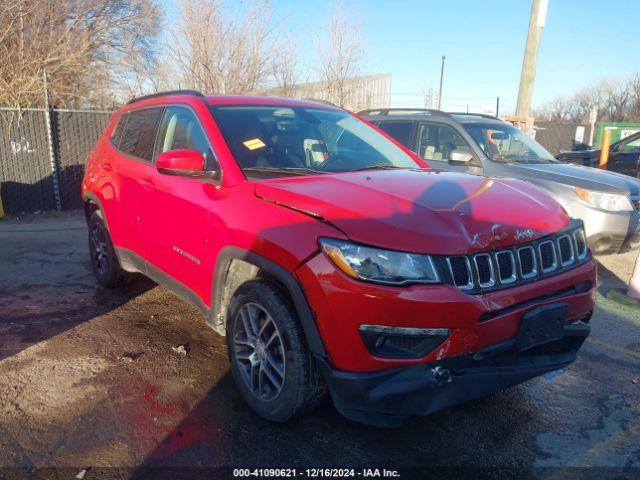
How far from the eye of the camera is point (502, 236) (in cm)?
259

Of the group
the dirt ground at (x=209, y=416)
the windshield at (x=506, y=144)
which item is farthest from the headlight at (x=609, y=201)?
the dirt ground at (x=209, y=416)

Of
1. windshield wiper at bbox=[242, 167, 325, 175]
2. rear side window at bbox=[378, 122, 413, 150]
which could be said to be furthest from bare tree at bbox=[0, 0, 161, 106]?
windshield wiper at bbox=[242, 167, 325, 175]

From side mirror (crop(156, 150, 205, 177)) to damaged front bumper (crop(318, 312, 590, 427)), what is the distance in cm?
145

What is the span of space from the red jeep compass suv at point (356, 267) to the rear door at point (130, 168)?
42 cm

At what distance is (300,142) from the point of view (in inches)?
149

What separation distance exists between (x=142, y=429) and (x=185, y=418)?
0.24 m

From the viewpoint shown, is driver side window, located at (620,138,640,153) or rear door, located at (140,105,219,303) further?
driver side window, located at (620,138,640,153)

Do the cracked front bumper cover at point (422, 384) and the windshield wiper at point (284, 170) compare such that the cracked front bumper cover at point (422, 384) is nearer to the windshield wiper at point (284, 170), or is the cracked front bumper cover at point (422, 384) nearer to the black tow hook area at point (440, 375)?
the black tow hook area at point (440, 375)

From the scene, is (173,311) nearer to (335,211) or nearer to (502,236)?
(335,211)

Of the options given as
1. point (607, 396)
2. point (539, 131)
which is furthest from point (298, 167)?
point (539, 131)

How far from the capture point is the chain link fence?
10.1 m

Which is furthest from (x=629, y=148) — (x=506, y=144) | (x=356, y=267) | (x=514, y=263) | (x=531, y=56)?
(x=356, y=267)

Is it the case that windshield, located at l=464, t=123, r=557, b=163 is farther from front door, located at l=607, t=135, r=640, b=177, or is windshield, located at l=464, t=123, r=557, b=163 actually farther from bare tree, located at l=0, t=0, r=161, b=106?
bare tree, located at l=0, t=0, r=161, b=106

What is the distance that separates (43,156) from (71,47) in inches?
198
